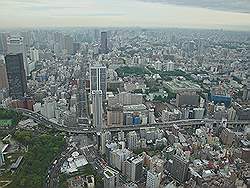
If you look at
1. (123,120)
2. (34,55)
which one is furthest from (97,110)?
(34,55)

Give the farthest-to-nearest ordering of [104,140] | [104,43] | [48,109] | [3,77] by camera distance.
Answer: [104,43] → [3,77] → [48,109] → [104,140]

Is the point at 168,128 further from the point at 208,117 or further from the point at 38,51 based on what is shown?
the point at 38,51

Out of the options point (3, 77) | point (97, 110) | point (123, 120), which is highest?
point (3, 77)

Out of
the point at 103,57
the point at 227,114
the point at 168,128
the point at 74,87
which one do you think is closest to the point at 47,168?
the point at 168,128

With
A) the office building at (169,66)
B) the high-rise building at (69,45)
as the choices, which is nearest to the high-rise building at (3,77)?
the high-rise building at (69,45)

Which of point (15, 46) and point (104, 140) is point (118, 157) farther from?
point (15, 46)

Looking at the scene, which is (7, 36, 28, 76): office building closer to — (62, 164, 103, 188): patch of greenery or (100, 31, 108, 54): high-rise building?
(100, 31, 108, 54): high-rise building
